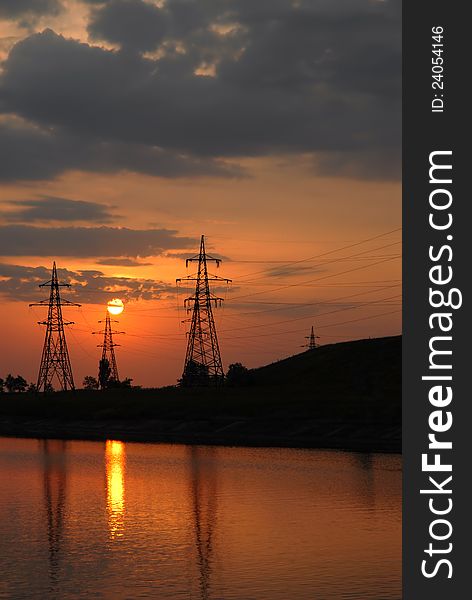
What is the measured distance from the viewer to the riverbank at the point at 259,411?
98062 mm

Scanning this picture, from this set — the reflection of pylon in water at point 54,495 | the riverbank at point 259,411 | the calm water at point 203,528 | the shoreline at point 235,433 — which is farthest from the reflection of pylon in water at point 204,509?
the riverbank at point 259,411

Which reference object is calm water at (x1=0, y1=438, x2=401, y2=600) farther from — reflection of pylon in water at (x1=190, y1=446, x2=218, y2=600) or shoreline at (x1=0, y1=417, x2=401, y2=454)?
shoreline at (x1=0, y1=417, x2=401, y2=454)

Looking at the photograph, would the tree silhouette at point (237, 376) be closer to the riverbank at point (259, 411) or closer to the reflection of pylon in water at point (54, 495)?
the riverbank at point (259, 411)

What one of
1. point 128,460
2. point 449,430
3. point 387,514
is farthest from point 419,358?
point 128,460

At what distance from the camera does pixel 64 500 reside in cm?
5759

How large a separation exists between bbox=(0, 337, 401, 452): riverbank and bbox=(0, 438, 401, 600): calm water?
54.0 feet

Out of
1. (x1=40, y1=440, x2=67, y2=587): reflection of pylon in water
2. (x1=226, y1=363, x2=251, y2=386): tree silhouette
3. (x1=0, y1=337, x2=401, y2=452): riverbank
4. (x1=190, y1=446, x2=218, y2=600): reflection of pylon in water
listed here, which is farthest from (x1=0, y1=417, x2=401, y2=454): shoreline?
(x1=226, y1=363, x2=251, y2=386): tree silhouette

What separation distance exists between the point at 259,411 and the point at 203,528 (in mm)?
63770

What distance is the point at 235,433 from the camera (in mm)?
104188

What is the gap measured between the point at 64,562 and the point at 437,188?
19751 millimetres

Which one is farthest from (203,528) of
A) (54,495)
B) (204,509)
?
(54,495)

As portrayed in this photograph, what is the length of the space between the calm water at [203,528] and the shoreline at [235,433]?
37.0ft

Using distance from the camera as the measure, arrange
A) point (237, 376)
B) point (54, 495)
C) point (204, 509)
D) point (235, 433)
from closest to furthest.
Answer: point (204, 509) → point (54, 495) → point (235, 433) → point (237, 376)

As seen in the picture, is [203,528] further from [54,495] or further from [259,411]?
[259,411]
